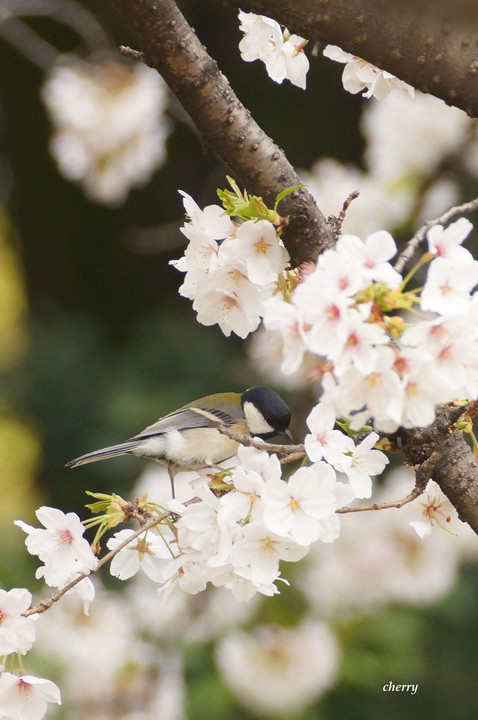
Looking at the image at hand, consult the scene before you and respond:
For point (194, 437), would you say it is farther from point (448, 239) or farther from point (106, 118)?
point (106, 118)

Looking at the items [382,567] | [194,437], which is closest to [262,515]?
[194,437]

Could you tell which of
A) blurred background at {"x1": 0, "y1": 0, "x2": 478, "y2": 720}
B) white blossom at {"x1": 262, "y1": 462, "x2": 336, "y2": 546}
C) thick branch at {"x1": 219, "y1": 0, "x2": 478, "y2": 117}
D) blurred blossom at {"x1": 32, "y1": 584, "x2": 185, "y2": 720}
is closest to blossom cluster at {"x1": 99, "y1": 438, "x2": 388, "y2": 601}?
white blossom at {"x1": 262, "y1": 462, "x2": 336, "y2": 546}

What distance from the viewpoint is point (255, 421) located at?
Result: 2.68 metres

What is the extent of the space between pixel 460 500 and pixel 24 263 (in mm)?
4506

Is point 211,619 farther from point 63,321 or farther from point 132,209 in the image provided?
point 132,209

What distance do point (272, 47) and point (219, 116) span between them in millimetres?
203

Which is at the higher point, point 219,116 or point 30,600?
point 219,116

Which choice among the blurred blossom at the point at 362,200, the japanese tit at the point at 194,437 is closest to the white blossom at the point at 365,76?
the japanese tit at the point at 194,437

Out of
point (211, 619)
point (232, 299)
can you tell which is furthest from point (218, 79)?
point (211, 619)

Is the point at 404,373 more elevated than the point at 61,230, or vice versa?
the point at 404,373

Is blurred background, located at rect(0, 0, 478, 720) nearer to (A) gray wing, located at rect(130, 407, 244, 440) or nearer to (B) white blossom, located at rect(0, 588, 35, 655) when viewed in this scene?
(A) gray wing, located at rect(130, 407, 244, 440)

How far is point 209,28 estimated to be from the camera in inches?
197

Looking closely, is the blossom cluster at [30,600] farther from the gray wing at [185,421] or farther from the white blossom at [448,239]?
the gray wing at [185,421]

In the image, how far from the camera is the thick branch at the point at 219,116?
1109 millimetres
